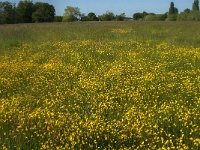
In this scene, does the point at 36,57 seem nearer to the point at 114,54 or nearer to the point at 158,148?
the point at 114,54

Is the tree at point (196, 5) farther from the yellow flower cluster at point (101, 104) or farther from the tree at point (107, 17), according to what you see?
the yellow flower cluster at point (101, 104)

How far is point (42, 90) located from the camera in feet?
32.9

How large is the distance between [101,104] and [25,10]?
77.8 m

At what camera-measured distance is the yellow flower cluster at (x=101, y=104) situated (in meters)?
6.33

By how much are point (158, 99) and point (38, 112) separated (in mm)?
2735

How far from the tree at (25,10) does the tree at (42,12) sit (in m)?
1.43

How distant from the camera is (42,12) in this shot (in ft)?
270

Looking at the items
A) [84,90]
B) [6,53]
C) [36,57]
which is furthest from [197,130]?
[6,53]

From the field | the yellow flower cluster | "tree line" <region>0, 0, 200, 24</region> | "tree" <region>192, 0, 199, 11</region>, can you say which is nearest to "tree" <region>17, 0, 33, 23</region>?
"tree line" <region>0, 0, 200, 24</region>

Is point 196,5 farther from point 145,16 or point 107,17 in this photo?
point 107,17

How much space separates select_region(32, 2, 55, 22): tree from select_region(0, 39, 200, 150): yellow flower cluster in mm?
67823

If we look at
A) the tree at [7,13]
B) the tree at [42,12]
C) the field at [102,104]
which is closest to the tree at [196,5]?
the tree at [42,12]

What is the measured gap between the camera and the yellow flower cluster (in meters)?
6.33

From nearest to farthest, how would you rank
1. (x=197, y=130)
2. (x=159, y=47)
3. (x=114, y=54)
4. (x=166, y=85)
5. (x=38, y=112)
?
(x=197, y=130) < (x=38, y=112) < (x=166, y=85) < (x=114, y=54) < (x=159, y=47)
